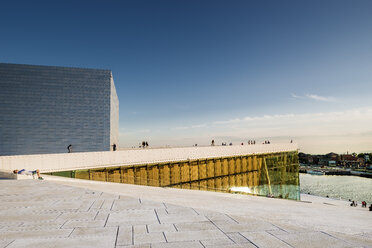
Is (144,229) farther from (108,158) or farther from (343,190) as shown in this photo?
(343,190)

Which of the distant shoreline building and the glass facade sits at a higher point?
the distant shoreline building

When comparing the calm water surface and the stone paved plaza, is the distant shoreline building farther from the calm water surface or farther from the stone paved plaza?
the stone paved plaza

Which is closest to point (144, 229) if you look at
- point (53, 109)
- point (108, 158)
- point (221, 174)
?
point (108, 158)

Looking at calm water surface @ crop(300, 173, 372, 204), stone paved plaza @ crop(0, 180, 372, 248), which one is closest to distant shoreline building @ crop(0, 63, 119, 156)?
calm water surface @ crop(300, 173, 372, 204)

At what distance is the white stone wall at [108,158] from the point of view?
21.2m

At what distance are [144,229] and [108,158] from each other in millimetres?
21461

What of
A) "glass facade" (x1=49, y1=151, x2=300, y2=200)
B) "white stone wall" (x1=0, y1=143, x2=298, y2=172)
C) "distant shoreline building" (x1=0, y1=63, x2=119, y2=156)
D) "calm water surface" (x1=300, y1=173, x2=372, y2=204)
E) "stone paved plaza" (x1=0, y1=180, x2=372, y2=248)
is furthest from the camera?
"calm water surface" (x1=300, y1=173, x2=372, y2=204)

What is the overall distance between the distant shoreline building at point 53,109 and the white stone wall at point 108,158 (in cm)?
7024

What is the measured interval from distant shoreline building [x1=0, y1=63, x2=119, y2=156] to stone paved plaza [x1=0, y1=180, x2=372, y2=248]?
3650 inches

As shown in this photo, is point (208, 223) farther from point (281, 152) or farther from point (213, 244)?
point (281, 152)

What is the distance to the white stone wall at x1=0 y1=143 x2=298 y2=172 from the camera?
835 inches

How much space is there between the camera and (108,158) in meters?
26.1

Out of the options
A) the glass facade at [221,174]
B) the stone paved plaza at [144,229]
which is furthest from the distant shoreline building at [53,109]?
the stone paved plaza at [144,229]

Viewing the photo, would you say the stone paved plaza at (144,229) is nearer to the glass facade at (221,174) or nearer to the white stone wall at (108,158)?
the white stone wall at (108,158)
